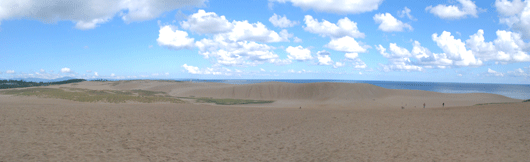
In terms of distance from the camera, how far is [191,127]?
11.4 m

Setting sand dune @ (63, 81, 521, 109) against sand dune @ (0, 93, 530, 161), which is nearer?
sand dune @ (0, 93, 530, 161)

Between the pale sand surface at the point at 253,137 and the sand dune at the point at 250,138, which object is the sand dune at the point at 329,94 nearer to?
the pale sand surface at the point at 253,137

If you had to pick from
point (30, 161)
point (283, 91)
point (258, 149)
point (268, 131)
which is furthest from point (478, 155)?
point (283, 91)

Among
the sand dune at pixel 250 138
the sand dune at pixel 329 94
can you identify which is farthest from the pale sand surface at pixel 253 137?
the sand dune at pixel 329 94

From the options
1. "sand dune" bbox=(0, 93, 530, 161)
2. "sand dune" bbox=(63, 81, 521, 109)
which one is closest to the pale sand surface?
"sand dune" bbox=(0, 93, 530, 161)

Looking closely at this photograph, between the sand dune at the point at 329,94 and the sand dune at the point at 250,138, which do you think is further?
the sand dune at the point at 329,94

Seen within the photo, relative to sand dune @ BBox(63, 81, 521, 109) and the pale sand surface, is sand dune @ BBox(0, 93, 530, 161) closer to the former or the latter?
the pale sand surface

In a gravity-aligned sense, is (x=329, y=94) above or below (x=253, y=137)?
above

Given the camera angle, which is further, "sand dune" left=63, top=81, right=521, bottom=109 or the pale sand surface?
"sand dune" left=63, top=81, right=521, bottom=109

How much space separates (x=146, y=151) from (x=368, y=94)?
34.4 metres

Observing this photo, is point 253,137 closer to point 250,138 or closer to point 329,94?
point 250,138

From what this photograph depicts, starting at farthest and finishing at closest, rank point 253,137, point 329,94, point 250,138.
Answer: point 329,94 → point 253,137 → point 250,138

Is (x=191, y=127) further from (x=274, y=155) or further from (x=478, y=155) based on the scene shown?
(x=478, y=155)

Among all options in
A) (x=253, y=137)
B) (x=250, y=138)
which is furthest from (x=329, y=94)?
(x=250, y=138)
